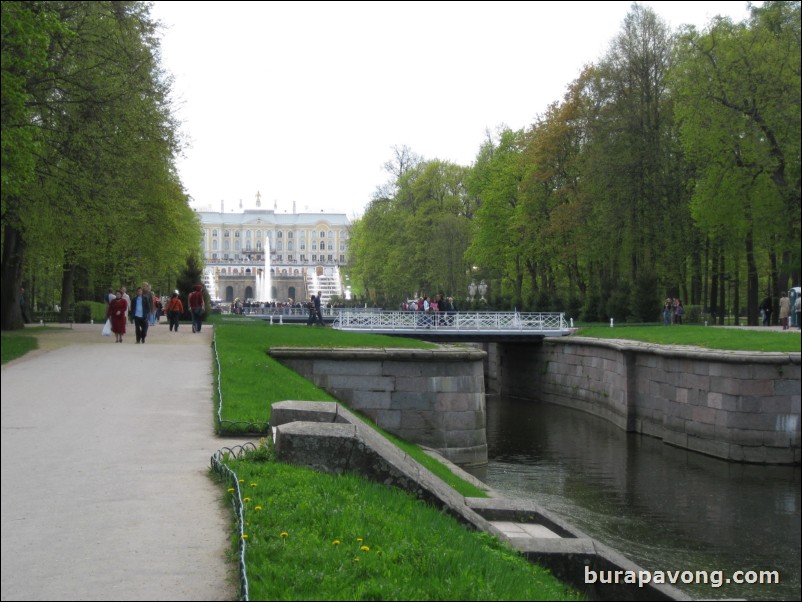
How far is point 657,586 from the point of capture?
23.3 ft

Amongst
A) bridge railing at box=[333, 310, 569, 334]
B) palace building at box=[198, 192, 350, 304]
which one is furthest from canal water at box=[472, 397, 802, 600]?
palace building at box=[198, 192, 350, 304]

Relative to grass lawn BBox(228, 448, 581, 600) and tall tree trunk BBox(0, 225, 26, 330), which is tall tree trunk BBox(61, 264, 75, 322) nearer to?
tall tree trunk BBox(0, 225, 26, 330)

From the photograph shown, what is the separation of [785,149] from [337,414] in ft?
20.2

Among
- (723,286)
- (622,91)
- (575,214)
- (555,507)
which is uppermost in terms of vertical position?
(622,91)

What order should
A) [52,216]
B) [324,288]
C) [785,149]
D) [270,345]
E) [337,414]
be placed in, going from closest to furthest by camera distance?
[785,149] → [337,414] → [270,345] → [52,216] → [324,288]

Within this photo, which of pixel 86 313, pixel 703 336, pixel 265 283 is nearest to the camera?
pixel 703 336

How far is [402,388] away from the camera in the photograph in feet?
61.6

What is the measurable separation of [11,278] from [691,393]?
62.2 ft

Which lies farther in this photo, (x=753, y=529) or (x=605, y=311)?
(x=605, y=311)

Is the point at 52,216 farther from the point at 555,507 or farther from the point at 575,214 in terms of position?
the point at 575,214

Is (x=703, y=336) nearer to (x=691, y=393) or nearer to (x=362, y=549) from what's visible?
(x=691, y=393)

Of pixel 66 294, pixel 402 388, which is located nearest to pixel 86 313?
pixel 66 294

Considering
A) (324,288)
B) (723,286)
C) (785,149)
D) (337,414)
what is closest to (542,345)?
(723,286)

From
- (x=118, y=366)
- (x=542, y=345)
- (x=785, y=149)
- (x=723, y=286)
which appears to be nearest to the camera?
(x=785, y=149)
